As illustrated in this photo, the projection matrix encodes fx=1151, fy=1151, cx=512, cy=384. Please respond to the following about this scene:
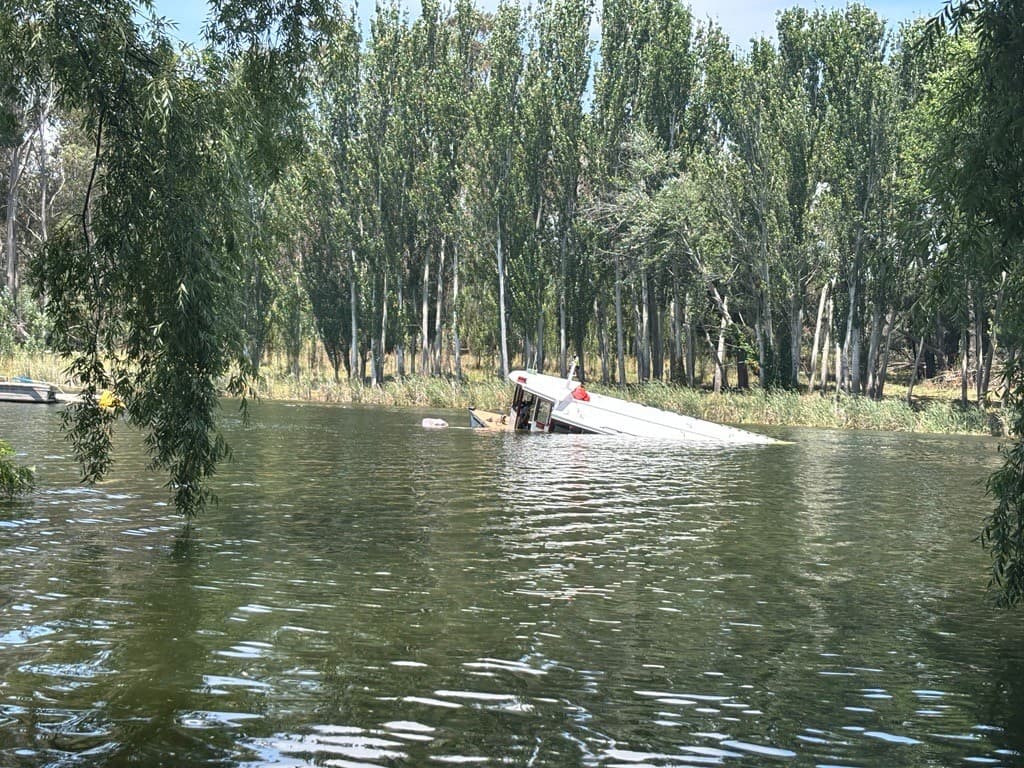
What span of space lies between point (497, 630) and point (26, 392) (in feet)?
121

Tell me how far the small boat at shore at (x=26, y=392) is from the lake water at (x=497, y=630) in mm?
23977

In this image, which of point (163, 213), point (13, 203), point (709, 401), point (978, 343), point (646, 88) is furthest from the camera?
point (13, 203)

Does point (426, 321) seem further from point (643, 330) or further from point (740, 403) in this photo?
point (740, 403)

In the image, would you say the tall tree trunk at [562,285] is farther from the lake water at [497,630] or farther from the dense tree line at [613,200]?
the lake water at [497,630]

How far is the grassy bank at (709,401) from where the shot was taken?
40469 millimetres

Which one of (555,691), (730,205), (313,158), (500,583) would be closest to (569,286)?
(730,205)

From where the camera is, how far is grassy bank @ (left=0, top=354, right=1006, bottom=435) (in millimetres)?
40469

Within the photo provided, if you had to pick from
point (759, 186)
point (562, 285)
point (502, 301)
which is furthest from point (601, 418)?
point (502, 301)

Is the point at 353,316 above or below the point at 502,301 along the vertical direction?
below

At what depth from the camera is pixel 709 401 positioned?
1750 inches

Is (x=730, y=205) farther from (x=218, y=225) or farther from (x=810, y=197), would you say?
(x=218, y=225)

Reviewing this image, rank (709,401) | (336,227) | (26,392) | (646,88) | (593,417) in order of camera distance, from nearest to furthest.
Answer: (593,417) → (26,392) → (709,401) → (646,88) → (336,227)

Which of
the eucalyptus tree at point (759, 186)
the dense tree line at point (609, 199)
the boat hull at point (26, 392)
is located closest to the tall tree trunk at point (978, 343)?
the dense tree line at point (609, 199)

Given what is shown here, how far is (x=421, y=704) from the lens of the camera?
25.2 ft
